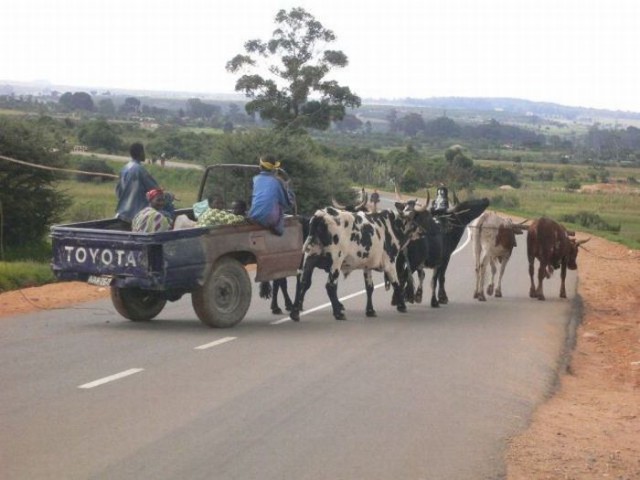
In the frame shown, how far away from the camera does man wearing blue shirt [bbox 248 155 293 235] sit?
14297 millimetres

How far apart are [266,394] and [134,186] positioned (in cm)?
530

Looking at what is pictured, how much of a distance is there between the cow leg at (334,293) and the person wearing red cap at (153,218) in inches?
96.2

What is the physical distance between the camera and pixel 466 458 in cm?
805

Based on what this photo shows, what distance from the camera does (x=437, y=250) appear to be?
57.7 feet

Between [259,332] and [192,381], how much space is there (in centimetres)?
352

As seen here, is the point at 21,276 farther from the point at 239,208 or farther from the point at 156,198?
the point at 156,198

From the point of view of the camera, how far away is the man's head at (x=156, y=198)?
45.0 feet

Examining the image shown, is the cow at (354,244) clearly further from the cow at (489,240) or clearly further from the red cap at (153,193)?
the cow at (489,240)

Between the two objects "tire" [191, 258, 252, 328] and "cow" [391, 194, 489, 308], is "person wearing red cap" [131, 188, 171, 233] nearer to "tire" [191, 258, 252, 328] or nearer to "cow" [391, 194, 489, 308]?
"tire" [191, 258, 252, 328]

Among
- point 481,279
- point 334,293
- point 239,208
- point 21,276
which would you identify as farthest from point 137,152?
point 481,279

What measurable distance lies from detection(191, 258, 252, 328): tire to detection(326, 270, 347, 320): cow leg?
129 centimetres

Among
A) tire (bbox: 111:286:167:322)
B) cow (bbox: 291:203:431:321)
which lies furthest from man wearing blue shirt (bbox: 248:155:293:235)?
tire (bbox: 111:286:167:322)

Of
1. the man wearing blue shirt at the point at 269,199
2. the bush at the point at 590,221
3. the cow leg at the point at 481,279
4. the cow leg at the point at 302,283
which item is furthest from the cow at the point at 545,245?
the bush at the point at 590,221

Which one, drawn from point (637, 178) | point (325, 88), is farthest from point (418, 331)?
point (637, 178)
